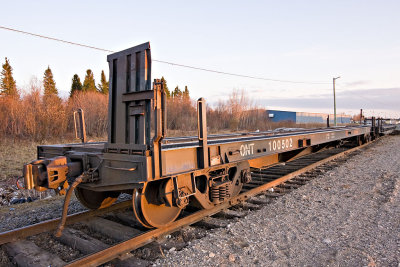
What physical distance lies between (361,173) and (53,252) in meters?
8.26

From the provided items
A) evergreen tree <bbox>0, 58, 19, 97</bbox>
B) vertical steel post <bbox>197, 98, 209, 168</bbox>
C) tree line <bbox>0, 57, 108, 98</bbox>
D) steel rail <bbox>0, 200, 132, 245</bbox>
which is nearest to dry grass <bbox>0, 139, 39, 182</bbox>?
steel rail <bbox>0, 200, 132, 245</bbox>

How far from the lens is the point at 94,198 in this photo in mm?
4934

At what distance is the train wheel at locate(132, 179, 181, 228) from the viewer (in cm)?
358

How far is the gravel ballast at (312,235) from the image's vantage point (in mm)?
3301

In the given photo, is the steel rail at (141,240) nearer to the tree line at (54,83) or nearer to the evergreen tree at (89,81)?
the tree line at (54,83)

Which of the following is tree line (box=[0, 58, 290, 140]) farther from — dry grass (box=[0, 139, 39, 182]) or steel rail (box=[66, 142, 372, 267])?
steel rail (box=[66, 142, 372, 267])

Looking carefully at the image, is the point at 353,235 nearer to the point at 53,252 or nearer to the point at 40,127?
the point at 53,252

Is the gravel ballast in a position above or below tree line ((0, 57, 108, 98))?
below

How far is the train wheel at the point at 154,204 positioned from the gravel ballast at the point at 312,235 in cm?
56

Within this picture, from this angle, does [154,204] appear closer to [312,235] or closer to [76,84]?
[312,235]

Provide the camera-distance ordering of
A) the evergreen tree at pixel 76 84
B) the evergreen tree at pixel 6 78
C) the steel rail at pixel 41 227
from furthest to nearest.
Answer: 1. the evergreen tree at pixel 76 84
2. the evergreen tree at pixel 6 78
3. the steel rail at pixel 41 227

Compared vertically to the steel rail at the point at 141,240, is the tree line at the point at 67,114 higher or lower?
higher

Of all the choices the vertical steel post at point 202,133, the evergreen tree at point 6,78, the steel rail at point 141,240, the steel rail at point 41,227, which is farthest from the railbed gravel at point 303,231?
the evergreen tree at point 6,78

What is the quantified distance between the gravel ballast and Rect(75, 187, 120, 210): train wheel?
81.4 inches
